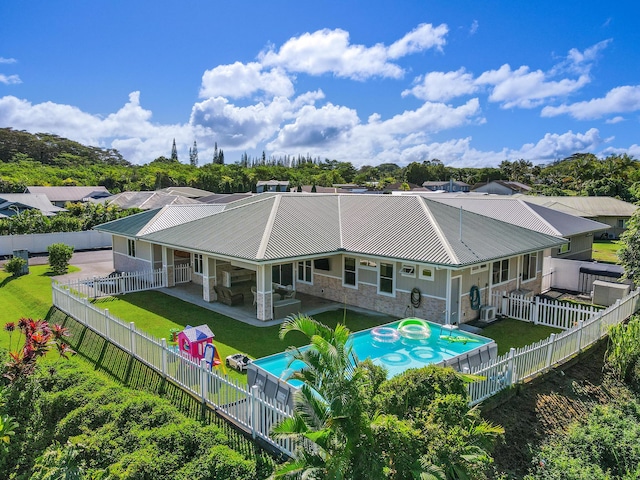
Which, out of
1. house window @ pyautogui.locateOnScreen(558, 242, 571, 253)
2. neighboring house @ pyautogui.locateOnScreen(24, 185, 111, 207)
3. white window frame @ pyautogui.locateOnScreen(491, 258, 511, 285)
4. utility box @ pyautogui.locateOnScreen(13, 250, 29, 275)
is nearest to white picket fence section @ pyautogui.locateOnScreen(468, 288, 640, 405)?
white window frame @ pyautogui.locateOnScreen(491, 258, 511, 285)

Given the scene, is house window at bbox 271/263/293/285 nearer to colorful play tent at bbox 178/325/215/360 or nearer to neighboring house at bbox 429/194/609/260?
colorful play tent at bbox 178/325/215/360

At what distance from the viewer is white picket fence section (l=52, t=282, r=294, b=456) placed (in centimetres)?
888

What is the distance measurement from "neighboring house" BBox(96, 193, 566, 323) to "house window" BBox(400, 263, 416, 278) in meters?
0.04

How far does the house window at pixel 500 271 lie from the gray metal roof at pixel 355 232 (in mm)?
735

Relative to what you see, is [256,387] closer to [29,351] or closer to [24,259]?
[29,351]

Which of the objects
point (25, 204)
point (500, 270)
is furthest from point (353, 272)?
point (25, 204)

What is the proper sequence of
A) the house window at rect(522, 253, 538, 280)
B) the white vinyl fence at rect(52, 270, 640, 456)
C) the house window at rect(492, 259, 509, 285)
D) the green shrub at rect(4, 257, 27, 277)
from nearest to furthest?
the white vinyl fence at rect(52, 270, 640, 456), the house window at rect(492, 259, 509, 285), the house window at rect(522, 253, 538, 280), the green shrub at rect(4, 257, 27, 277)

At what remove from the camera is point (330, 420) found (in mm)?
6273

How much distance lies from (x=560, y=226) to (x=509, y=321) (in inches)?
432

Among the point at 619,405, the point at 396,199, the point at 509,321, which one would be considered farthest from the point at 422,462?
the point at 396,199

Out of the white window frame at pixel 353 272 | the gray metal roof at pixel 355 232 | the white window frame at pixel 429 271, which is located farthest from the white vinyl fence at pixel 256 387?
the white window frame at pixel 353 272

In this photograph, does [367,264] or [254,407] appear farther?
[367,264]

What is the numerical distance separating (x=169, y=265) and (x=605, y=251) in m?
34.8

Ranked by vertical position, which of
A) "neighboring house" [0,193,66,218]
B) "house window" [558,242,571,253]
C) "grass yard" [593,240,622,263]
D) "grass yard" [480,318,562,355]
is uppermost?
"neighboring house" [0,193,66,218]
